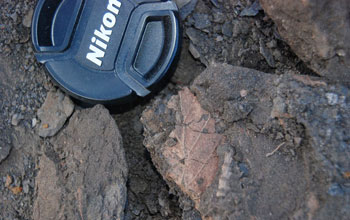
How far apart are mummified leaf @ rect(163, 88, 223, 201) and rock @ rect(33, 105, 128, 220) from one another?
0.94 ft

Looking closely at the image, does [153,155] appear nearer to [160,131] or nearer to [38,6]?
[160,131]

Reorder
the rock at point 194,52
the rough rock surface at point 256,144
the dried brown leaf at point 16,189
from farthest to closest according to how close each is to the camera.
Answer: the rock at point 194,52
the dried brown leaf at point 16,189
the rough rock surface at point 256,144

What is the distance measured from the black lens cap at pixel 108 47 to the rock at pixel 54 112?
0.30 feet

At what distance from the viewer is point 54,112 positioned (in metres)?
2.00

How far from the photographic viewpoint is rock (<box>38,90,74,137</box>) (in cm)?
198

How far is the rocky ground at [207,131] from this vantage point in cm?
142

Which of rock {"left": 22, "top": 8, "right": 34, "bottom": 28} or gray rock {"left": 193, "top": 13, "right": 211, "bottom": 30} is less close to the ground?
gray rock {"left": 193, "top": 13, "right": 211, "bottom": 30}

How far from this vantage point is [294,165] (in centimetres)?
145

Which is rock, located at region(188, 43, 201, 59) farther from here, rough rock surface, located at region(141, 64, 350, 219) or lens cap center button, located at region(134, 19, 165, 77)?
rough rock surface, located at region(141, 64, 350, 219)

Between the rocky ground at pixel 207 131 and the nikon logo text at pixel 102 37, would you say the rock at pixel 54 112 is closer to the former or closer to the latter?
the rocky ground at pixel 207 131

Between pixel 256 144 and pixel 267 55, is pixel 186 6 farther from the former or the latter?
pixel 256 144

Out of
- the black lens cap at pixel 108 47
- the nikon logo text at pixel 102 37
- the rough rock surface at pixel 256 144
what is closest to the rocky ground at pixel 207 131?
the rough rock surface at pixel 256 144

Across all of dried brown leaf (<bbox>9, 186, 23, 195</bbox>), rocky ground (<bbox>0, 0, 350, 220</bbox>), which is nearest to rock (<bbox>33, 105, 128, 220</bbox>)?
rocky ground (<bbox>0, 0, 350, 220</bbox>)

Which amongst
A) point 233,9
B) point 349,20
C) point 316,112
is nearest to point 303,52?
point 349,20
